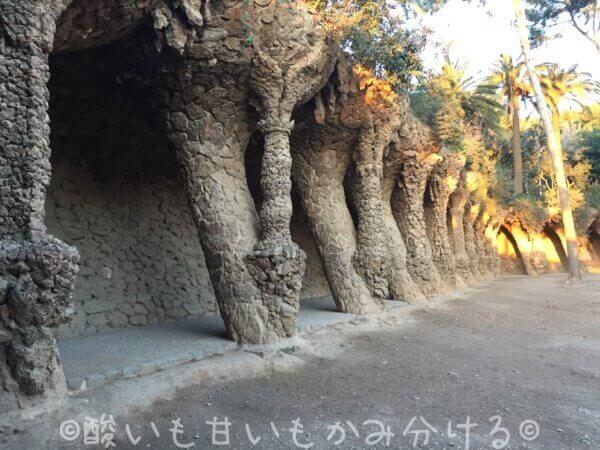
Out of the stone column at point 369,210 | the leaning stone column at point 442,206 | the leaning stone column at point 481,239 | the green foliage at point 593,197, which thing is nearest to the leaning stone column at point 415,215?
the leaning stone column at point 442,206

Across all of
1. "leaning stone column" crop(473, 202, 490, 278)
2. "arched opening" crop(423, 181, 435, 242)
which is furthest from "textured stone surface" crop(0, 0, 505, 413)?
"leaning stone column" crop(473, 202, 490, 278)

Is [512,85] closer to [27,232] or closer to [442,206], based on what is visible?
[442,206]

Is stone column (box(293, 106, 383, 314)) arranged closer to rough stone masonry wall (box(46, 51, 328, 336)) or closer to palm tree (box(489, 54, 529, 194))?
rough stone masonry wall (box(46, 51, 328, 336))

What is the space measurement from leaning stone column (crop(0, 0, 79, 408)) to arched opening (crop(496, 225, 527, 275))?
24004 millimetres

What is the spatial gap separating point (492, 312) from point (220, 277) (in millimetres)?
5689

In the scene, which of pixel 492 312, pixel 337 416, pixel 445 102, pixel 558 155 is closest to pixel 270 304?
pixel 337 416

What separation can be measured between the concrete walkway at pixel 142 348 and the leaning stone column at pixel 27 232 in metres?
0.59

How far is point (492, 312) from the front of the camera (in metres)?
9.18

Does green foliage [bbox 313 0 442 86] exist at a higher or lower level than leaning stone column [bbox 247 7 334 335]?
higher

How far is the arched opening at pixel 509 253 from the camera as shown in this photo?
24.5 m

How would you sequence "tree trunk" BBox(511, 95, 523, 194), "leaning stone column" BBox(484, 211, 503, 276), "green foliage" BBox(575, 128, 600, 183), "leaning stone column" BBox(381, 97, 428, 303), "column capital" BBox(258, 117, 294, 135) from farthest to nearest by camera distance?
"green foliage" BBox(575, 128, 600, 183), "tree trunk" BBox(511, 95, 523, 194), "leaning stone column" BBox(484, 211, 503, 276), "leaning stone column" BBox(381, 97, 428, 303), "column capital" BBox(258, 117, 294, 135)

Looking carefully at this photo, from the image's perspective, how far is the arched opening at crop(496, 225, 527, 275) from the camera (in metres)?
24.5

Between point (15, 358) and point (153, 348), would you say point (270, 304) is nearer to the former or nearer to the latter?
point (153, 348)

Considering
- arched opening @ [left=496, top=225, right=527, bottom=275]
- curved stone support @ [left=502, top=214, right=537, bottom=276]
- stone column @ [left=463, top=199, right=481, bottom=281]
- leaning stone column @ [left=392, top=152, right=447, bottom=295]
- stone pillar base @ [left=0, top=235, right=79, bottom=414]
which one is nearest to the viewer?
stone pillar base @ [left=0, top=235, right=79, bottom=414]
